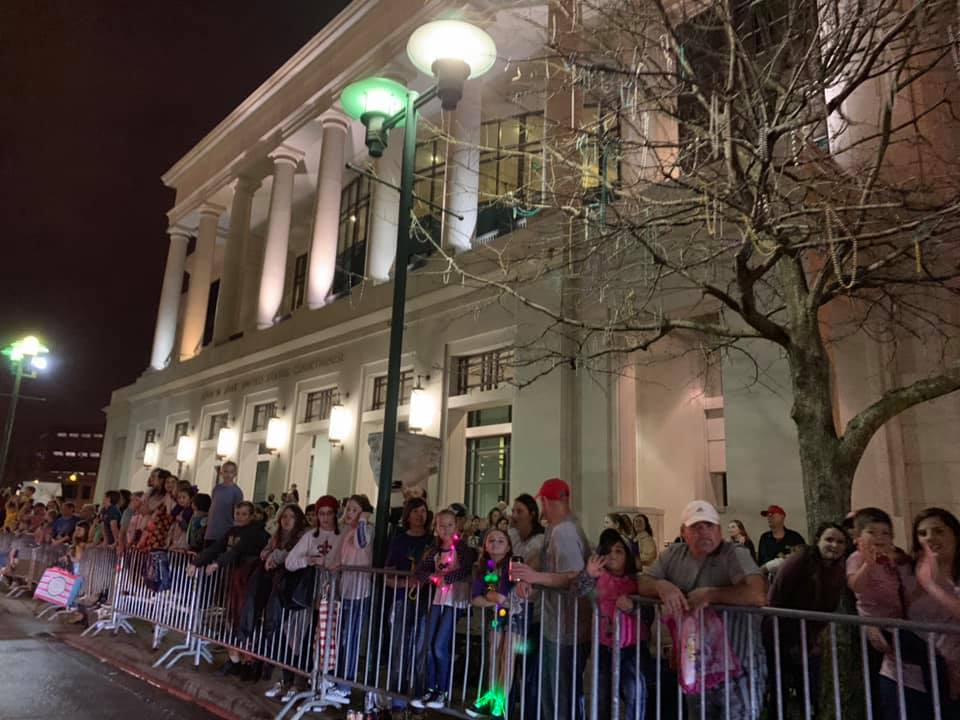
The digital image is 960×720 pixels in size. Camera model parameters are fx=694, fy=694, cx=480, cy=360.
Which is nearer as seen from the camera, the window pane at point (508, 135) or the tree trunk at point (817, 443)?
the tree trunk at point (817, 443)

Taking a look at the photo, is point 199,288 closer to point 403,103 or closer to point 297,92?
point 297,92

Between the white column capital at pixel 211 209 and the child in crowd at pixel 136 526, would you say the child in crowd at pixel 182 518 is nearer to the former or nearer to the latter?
the child in crowd at pixel 136 526

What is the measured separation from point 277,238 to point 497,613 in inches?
806

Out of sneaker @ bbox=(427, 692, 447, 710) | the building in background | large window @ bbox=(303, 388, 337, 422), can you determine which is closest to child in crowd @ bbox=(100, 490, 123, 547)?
sneaker @ bbox=(427, 692, 447, 710)

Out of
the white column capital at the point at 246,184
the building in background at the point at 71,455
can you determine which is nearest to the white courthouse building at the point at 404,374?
the white column capital at the point at 246,184

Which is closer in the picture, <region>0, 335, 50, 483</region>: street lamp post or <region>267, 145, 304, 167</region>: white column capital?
<region>0, 335, 50, 483</region>: street lamp post

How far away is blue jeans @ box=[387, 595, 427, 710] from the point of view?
19.0 feet

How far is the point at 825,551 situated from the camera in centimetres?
517

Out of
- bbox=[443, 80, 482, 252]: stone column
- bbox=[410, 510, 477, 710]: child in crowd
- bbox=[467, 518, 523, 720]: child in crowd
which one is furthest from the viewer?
bbox=[443, 80, 482, 252]: stone column

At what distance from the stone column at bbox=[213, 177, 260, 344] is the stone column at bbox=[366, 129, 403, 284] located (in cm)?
775

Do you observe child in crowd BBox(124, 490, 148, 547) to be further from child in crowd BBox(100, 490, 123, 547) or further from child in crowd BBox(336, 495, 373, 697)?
child in crowd BBox(336, 495, 373, 697)

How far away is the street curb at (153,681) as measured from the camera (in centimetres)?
639

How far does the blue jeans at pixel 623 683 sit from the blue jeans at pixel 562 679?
0.56 ft

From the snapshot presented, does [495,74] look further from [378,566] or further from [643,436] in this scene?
[378,566]
